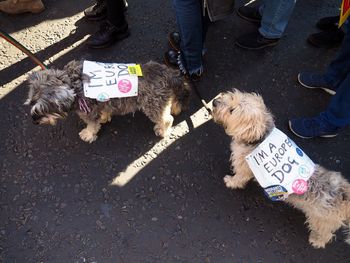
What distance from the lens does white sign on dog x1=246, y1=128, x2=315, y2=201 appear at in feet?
10.0

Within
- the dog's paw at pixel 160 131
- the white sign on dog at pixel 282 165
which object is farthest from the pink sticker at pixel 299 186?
the dog's paw at pixel 160 131

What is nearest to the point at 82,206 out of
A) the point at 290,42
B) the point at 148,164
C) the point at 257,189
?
the point at 148,164

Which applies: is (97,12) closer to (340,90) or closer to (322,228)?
(340,90)

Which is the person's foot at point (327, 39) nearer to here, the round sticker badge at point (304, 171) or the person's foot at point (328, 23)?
the person's foot at point (328, 23)

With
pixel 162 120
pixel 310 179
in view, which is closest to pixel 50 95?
pixel 162 120

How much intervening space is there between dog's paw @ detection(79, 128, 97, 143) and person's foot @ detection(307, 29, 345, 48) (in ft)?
11.6

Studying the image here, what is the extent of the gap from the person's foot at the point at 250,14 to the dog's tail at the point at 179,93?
6.38 feet

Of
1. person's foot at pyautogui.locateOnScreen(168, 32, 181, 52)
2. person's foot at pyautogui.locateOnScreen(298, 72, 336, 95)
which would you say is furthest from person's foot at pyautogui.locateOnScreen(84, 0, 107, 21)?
person's foot at pyautogui.locateOnScreen(298, 72, 336, 95)

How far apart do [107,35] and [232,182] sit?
285 cm

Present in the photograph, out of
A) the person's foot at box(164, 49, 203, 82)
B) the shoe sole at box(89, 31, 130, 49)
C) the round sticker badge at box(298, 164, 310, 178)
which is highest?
the shoe sole at box(89, 31, 130, 49)

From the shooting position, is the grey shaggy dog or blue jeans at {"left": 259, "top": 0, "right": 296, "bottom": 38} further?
blue jeans at {"left": 259, "top": 0, "right": 296, "bottom": 38}

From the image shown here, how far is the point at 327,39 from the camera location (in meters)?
5.07

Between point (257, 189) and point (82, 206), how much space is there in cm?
206

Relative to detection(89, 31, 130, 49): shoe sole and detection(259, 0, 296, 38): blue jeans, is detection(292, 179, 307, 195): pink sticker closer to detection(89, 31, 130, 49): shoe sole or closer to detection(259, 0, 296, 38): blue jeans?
detection(259, 0, 296, 38): blue jeans
